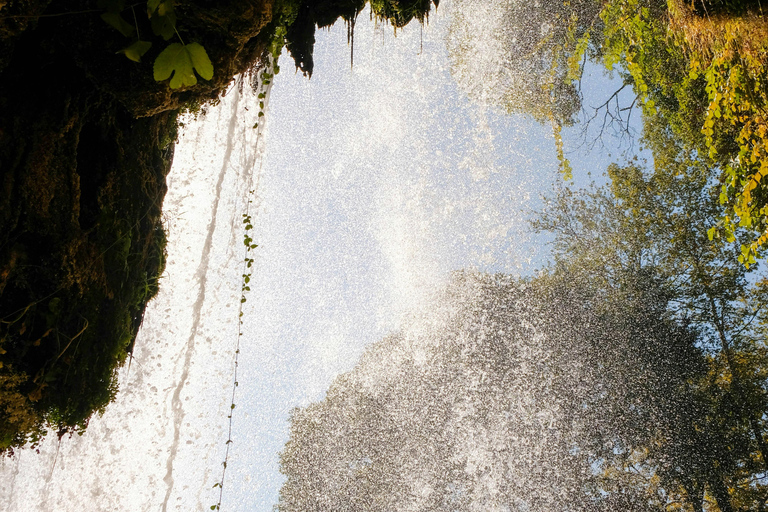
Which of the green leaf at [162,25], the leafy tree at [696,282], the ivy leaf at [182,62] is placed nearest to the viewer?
the ivy leaf at [182,62]

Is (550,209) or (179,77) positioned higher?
(550,209)

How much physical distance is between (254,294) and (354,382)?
316cm

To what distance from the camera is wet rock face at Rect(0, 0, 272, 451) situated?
59.5 inches

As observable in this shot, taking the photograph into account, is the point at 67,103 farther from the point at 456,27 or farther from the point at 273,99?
the point at 456,27

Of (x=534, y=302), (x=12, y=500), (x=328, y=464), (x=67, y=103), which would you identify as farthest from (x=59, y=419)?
(x=534, y=302)

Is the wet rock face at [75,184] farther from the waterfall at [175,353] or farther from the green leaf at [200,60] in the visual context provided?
the waterfall at [175,353]

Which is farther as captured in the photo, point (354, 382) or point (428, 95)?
point (428, 95)

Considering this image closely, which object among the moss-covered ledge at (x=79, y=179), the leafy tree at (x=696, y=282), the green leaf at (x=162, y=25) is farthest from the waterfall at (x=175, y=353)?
the leafy tree at (x=696, y=282)

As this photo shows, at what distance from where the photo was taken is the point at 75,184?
1767 millimetres

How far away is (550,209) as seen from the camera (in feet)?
30.9

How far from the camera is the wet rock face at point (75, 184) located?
151cm

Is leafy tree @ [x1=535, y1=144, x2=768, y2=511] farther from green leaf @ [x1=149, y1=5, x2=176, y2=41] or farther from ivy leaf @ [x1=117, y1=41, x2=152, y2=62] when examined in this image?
ivy leaf @ [x1=117, y1=41, x2=152, y2=62]

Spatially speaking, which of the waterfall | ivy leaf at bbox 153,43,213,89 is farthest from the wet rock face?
the waterfall

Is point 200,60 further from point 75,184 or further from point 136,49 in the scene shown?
point 75,184
